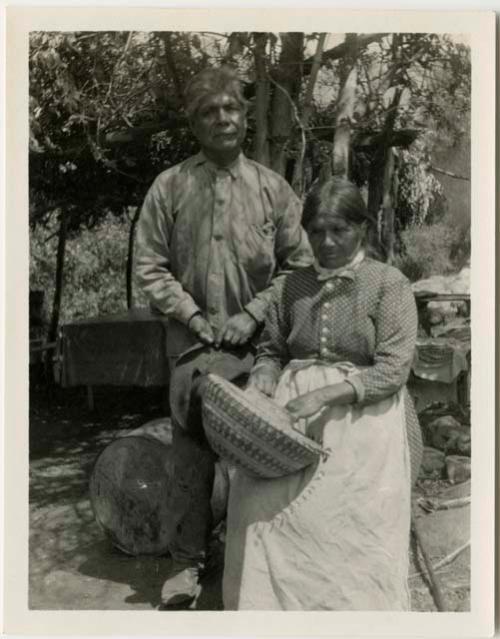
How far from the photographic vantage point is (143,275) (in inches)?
138

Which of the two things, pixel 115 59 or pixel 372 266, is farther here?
pixel 115 59

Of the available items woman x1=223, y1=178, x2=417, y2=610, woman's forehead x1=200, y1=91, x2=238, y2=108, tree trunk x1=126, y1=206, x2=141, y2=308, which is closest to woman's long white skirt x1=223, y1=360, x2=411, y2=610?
woman x1=223, y1=178, x2=417, y2=610

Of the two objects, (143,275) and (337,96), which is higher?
(337,96)

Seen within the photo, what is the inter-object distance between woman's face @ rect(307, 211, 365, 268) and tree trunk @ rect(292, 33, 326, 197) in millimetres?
316

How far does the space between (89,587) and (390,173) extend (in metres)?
1.84

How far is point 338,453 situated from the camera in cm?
326

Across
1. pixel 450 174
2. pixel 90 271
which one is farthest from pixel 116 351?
pixel 450 174

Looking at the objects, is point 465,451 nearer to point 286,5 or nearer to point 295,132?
point 295,132

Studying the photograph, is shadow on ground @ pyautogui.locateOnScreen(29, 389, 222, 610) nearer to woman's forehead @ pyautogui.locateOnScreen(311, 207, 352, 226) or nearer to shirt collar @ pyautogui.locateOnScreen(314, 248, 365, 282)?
shirt collar @ pyautogui.locateOnScreen(314, 248, 365, 282)

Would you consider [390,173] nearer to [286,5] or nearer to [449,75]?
[449,75]

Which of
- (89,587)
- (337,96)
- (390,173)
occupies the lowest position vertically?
(89,587)

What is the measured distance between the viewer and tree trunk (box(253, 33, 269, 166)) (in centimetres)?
354

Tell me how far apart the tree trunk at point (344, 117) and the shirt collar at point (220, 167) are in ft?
1.15

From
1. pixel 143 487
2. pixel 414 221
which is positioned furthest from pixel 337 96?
pixel 143 487
